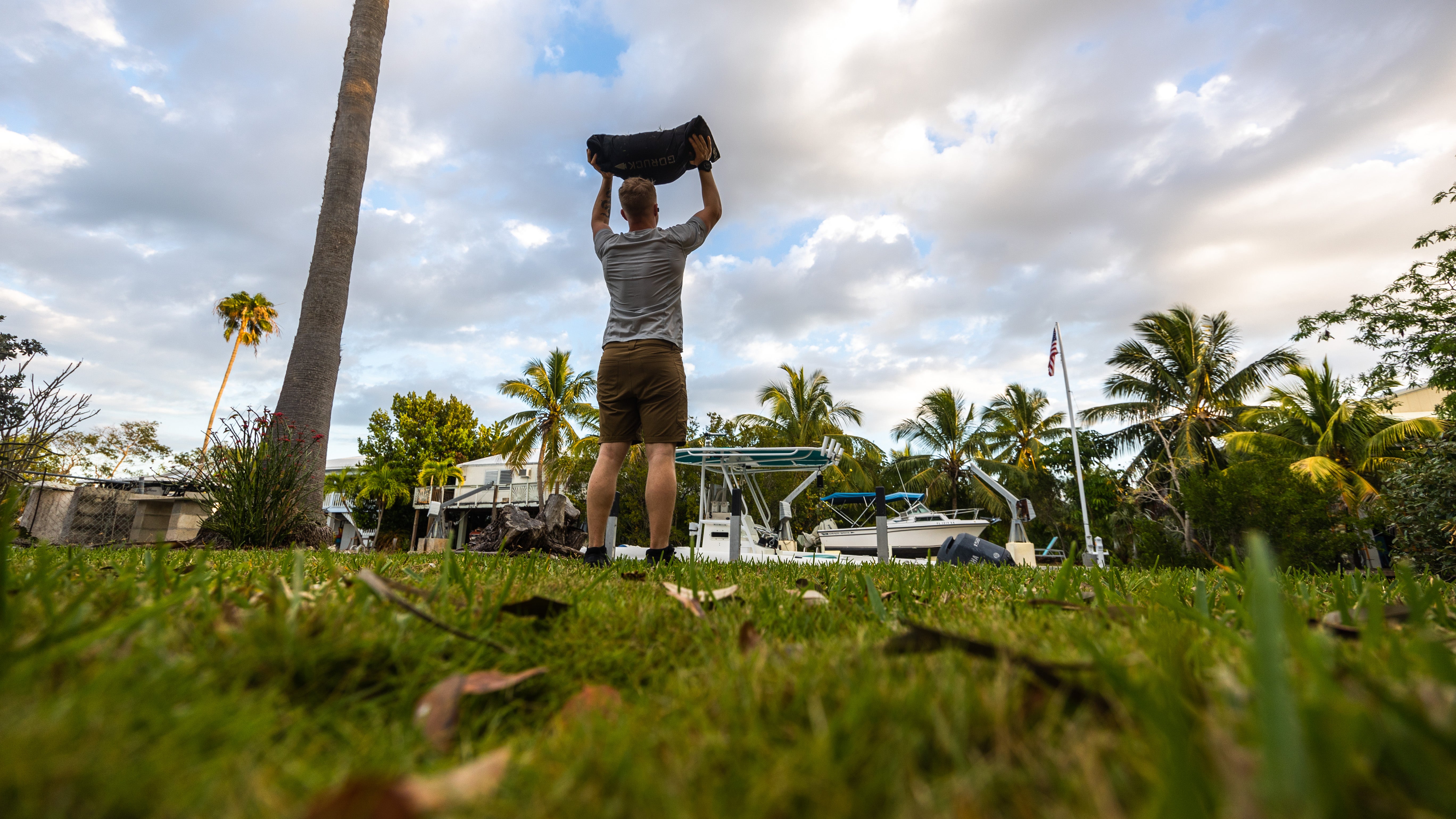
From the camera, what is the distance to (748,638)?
1230mm

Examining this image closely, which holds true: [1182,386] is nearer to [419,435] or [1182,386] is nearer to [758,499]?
[758,499]

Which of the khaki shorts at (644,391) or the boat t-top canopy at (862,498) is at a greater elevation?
the boat t-top canopy at (862,498)

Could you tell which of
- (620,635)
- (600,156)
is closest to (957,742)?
(620,635)

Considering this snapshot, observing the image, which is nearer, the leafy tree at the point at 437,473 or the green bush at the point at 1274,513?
the green bush at the point at 1274,513

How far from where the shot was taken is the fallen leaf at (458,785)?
50 centimetres

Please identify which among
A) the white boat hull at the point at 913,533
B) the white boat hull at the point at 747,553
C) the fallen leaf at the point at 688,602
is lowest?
the white boat hull at the point at 747,553

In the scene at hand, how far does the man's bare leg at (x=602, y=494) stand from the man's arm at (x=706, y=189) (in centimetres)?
154

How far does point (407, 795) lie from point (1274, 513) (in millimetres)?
22388

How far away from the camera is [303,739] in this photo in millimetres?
734

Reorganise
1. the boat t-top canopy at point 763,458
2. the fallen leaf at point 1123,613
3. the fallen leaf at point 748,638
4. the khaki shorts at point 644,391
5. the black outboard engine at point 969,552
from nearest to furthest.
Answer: the fallen leaf at point 748,638, the fallen leaf at point 1123,613, the khaki shorts at point 644,391, the black outboard engine at point 969,552, the boat t-top canopy at point 763,458

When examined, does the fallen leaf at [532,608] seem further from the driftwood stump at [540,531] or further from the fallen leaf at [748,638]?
the driftwood stump at [540,531]

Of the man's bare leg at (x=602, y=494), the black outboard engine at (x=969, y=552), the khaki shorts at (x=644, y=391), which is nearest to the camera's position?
the man's bare leg at (x=602, y=494)

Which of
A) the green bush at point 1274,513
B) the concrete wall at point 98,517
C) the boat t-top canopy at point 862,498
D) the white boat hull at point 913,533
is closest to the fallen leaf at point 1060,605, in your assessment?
the concrete wall at point 98,517

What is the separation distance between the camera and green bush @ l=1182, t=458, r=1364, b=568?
1667cm
